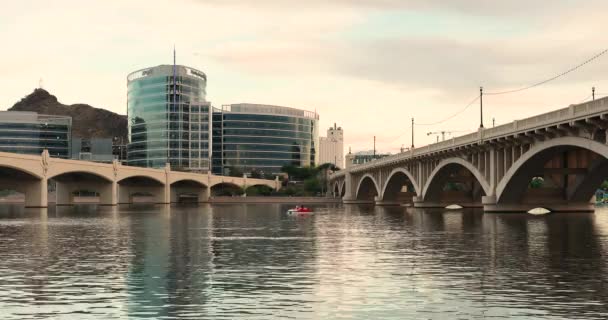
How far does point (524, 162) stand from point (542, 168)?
635cm

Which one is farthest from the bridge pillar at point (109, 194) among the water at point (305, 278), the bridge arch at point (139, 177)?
the water at point (305, 278)

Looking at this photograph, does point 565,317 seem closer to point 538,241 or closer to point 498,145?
point 538,241

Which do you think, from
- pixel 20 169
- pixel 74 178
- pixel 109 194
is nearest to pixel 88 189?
pixel 74 178

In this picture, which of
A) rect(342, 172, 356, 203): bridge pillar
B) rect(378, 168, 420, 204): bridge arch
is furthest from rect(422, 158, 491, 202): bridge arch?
rect(342, 172, 356, 203): bridge pillar

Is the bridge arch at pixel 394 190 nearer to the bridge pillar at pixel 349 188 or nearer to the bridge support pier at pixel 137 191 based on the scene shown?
the bridge pillar at pixel 349 188

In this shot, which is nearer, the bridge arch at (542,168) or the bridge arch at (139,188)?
the bridge arch at (542,168)

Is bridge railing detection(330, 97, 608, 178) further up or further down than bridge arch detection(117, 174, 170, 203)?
further up

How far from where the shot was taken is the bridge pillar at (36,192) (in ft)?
402

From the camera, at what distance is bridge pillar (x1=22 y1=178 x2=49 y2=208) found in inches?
4825

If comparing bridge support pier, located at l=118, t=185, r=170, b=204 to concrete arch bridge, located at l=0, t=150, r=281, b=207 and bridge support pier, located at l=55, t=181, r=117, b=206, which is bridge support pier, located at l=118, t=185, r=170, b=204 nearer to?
concrete arch bridge, located at l=0, t=150, r=281, b=207

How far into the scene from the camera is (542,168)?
3177 inches

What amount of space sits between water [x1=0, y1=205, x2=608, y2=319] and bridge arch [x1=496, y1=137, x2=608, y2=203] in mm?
19904

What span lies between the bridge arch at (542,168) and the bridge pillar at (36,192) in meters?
75.7

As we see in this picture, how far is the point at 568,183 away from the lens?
94250 millimetres
